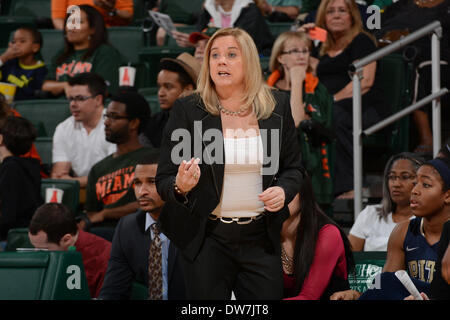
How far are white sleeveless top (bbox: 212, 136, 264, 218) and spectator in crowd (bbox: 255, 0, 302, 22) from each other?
4460 mm

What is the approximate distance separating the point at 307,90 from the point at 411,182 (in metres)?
0.91

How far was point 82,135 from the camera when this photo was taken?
5.16m

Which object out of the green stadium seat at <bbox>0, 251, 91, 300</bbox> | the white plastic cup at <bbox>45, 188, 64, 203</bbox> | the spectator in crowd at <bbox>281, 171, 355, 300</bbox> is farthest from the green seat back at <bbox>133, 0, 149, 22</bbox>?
the green stadium seat at <bbox>0, 251, 91, 300</bbox>

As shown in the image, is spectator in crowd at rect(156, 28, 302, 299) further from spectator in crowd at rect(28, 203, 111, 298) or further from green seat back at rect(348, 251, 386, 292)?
spectator in crowd at rect(28, 203, 111, 298)

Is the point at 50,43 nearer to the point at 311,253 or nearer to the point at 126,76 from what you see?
the point at 126,76

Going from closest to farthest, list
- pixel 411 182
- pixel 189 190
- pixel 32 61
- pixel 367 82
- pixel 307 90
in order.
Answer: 1. pixel 189 190
2. pixel 411 182
3. pixel 307 90
4. pixel 367 82
5. pixel 32 61

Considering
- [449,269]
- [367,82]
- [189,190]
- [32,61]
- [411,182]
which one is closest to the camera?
[189,190]

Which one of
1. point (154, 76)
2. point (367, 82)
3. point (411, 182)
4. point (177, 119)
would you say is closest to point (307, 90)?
point (367, 82)

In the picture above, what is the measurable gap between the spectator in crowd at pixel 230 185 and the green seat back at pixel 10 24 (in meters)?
5.15

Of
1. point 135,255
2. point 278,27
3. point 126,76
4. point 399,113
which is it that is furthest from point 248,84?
point 278,27

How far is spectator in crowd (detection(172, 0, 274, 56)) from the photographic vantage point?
577 cm
